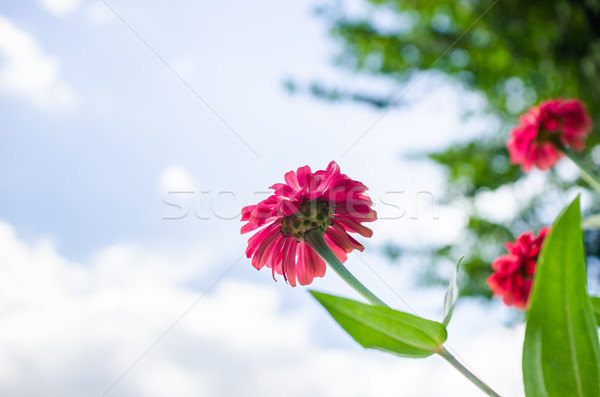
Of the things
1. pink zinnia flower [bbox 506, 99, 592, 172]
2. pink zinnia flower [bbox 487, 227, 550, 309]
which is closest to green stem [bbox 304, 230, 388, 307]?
pink zinnia flower [bbox 487, 227, 550, 309]

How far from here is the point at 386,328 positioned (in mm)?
309

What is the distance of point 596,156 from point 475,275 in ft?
2.62

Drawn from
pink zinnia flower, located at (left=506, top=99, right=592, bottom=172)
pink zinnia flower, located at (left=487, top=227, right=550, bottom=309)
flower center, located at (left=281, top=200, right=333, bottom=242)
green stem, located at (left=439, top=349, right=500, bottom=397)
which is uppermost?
pink zinnia flower, located at (left=506, top=99, right=592, bottom=172)

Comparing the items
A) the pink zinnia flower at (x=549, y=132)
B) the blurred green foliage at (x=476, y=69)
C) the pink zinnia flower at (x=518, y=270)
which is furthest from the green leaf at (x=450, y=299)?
the blurred green foliage at (x=476, y=69)

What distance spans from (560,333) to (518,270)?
522 millimetres

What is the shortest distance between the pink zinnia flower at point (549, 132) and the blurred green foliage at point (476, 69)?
53.2 inches

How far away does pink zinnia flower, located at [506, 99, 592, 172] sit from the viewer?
1.04 metres

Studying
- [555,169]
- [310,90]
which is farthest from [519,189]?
[310,90]

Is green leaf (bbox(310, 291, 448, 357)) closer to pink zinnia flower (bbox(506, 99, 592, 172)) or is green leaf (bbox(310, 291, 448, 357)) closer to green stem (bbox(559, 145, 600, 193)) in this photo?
green stem (bbox(559, 145, 600, 193))

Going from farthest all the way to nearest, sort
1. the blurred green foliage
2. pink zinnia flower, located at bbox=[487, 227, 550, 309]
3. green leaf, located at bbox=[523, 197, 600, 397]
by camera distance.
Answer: the blurred green foliage → pink zinnia flower, located at bbox=[487, 227, 550, 309] → green leaf, located at bbox=[523, 197, 600, 397]

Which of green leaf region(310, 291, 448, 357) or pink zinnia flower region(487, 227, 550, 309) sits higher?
pink zinnia flower region(487, 227, 550, 309)

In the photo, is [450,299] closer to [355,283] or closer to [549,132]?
[355,283]

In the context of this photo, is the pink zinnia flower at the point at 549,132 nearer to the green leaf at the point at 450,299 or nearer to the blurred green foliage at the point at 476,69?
the green leaf at the point at 450,299

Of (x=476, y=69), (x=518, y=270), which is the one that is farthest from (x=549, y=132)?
(x=476, y=69)
